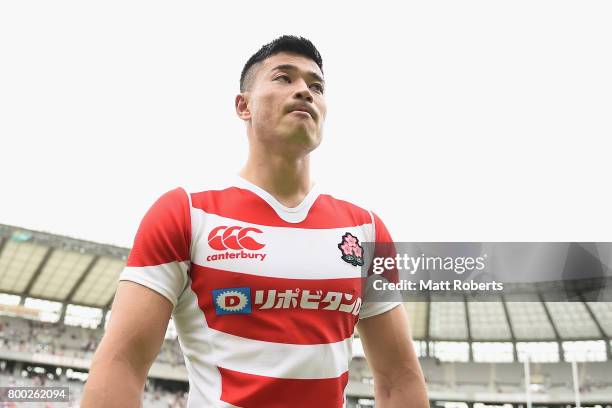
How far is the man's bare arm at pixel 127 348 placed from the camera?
64.5 inches

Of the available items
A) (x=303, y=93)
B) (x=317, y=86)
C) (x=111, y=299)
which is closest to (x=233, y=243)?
(x=303, y=93)

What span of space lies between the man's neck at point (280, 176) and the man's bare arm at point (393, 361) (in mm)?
523

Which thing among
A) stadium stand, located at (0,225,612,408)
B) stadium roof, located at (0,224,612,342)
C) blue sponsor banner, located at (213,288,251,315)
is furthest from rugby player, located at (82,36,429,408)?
stadium stand, located at (0,225,612,408)

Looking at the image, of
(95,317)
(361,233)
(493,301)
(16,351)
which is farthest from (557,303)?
(361,233)

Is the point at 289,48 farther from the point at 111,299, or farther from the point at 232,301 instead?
the point at 111,299

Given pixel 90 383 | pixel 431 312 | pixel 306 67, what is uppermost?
pixel 431 312

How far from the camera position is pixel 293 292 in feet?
6.13

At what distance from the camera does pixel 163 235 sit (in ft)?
5.97

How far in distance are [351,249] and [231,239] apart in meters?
0.44

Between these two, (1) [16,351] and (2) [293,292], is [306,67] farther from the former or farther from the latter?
(1) [16,351]

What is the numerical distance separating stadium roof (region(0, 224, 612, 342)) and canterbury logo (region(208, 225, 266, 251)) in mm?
29758

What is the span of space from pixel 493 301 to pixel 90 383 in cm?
3643

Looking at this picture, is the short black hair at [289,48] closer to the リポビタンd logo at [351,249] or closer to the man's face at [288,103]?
the man's face at [288,103]

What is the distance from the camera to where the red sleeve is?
1.79m
